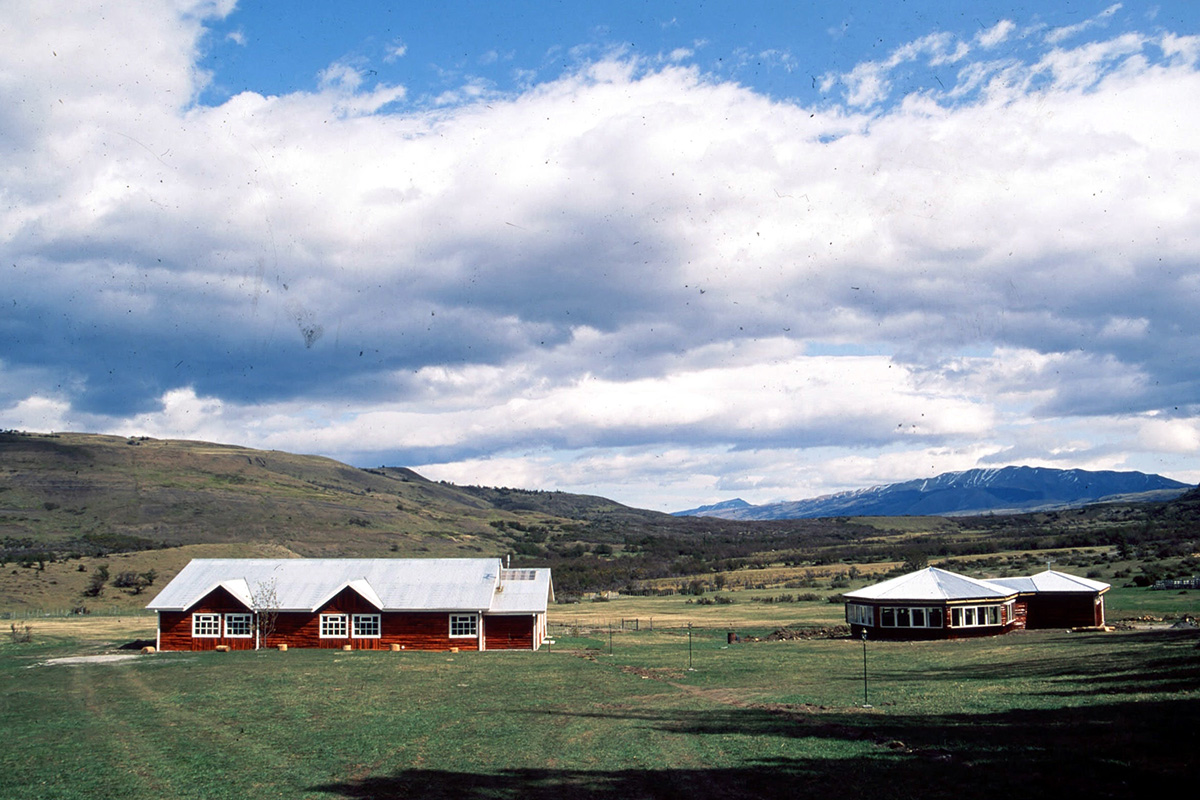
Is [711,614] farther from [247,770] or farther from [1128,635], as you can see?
[247,770]

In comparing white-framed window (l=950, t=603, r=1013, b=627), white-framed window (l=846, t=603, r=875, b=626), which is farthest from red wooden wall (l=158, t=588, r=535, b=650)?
white-framed window (l=950, t=603, r=1013, b=627)

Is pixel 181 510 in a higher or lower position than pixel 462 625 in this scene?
higher

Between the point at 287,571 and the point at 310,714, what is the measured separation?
29694 millimetres

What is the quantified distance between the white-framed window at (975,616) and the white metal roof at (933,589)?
732 millimetres

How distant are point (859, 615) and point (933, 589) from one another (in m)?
4.59

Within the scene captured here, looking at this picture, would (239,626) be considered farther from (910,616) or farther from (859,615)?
(910,616)

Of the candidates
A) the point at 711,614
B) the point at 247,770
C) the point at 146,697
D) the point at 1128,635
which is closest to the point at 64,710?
the point at 146,697

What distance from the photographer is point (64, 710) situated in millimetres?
28938

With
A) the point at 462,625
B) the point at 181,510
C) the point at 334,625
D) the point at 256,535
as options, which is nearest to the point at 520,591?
the point at 462,625

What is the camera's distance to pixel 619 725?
24672 mm

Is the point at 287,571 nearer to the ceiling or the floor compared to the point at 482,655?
nearer to the ceiling

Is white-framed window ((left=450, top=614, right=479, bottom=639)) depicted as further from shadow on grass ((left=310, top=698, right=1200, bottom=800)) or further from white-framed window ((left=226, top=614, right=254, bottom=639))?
shadow on grass ((left=310, top=698, right=1200, bottom=800))

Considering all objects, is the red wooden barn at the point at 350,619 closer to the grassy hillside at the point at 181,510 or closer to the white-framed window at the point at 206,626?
the white-framed window at the point at 206,626

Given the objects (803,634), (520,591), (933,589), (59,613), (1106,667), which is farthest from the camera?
(59,613)
